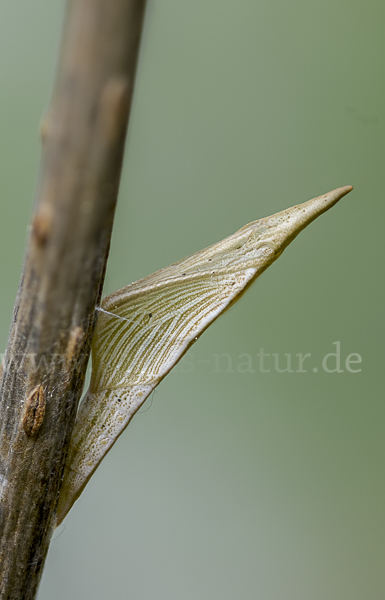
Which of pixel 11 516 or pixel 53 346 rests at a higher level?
pixel 53 346

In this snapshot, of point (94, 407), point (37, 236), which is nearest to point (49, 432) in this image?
point (94, 407)

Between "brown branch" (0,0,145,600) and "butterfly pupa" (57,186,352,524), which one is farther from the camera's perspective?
"butterfly pupa" (57,186,352,524)

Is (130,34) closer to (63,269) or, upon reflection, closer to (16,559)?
(63,269)

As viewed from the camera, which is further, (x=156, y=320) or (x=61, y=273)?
(x=156, y=320)

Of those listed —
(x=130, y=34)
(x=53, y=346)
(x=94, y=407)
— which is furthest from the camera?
(x=94, y=407)
